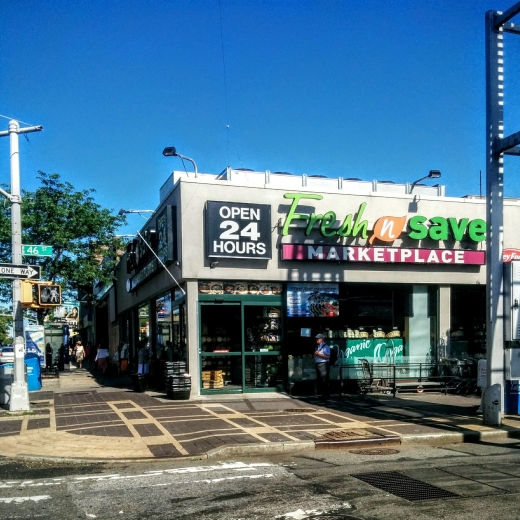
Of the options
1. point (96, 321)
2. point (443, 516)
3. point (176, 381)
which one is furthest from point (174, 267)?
point (96, 321)

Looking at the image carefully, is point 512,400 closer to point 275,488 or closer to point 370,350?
point 370,350

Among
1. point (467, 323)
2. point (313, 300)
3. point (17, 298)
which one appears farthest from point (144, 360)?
point (467, 323)

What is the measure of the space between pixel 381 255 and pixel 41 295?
31.4ft

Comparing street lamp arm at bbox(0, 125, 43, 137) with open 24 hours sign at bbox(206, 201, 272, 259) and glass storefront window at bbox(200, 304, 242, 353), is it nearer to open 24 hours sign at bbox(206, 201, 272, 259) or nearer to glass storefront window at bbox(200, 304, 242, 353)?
open 24 hours sign at bbox(206, 201, 272, 259)

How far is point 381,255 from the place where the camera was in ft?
58.6

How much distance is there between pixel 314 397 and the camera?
16.5 metres

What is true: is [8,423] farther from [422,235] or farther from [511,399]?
[422,235]

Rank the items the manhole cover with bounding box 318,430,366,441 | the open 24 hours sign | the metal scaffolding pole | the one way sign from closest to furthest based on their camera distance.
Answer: the manhole cover with bounding box 318,430,366,441 < the metal scaffolding pole < the one way sign < the open 24 hours sign

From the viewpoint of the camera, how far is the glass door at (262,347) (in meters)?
17.3

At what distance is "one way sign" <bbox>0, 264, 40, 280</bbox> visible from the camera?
535 inches

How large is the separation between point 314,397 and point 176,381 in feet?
12.4

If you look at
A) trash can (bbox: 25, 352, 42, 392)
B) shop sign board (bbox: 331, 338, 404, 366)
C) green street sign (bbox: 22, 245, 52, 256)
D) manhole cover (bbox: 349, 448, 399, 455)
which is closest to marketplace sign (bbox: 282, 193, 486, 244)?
shop sign board (bbox: 331, 338, 404, 366)

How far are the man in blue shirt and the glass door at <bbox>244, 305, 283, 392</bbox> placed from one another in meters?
1.40

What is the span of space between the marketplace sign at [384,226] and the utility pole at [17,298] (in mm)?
6994
